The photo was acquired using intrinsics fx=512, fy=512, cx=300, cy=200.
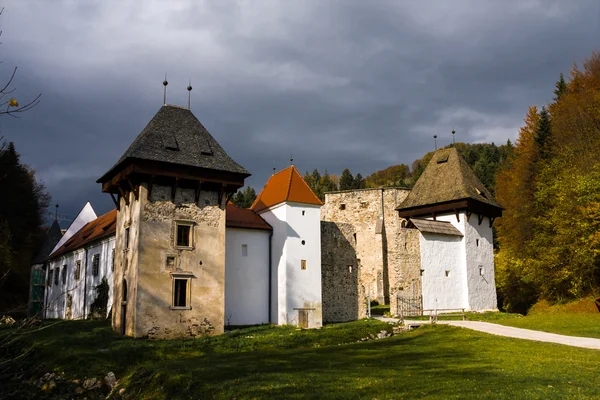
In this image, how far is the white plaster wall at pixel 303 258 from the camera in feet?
81.1

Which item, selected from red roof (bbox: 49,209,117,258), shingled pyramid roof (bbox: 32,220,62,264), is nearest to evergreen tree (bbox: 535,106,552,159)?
red roof (bbox: 49,209,117,258)

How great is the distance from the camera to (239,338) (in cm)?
1977

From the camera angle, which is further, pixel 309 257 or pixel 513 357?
pixel 309 257

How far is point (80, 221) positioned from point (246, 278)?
20.9m

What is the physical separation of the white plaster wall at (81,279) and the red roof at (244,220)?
20.2 feet

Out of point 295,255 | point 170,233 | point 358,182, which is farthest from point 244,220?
point 358,182

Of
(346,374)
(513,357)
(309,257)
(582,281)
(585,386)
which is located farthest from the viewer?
(582,281)

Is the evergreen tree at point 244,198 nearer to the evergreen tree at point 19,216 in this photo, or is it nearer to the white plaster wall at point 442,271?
the evergreen tree at point 19,216

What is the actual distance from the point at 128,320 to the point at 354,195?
28054 millimetres

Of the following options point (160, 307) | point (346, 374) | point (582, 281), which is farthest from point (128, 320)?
point (582, 281)

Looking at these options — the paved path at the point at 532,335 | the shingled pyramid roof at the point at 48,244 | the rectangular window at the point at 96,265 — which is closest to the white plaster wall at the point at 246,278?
the paved path at the point at 532,335

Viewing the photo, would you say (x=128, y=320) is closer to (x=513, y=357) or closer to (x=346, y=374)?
(x=346, y=374)

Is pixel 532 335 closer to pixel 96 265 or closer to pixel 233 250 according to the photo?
pixel 233 250

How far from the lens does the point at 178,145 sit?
2256cm
